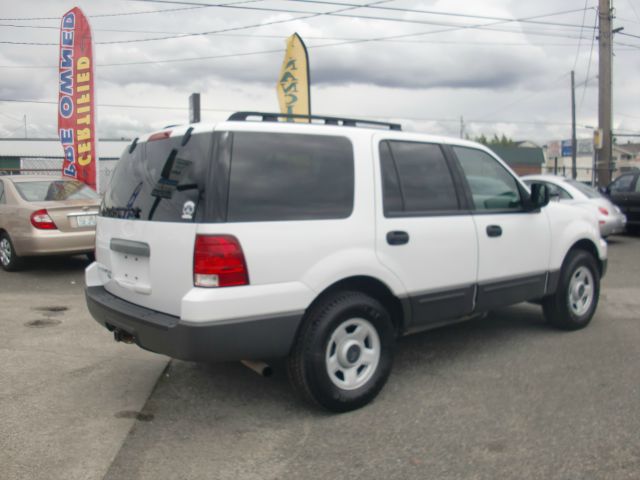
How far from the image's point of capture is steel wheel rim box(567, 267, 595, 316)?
5.56 meters

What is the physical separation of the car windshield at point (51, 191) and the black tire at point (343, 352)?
258 inches

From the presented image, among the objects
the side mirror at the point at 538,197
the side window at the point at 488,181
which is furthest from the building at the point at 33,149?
the side mirror at the point at 538,197

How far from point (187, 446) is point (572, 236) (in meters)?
3.88

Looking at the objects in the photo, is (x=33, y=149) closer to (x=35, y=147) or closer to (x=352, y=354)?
(x=35, y=147)

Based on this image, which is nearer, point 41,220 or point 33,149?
point 41,220

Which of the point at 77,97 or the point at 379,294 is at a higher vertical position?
the point at 77,97

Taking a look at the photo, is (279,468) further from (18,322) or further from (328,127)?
(18,322)

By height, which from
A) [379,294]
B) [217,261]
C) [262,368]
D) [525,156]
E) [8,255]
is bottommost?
[262,368]

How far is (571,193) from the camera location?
11547mm

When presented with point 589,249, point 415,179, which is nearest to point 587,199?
point 589,249

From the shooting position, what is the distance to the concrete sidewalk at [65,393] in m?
3.17

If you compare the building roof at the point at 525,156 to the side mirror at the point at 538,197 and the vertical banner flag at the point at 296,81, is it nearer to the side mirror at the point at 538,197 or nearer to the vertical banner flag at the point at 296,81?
the vertical banner flag at the point at 296,81

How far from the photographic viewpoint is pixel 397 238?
13.0ft

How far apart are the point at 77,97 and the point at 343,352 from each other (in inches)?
477
